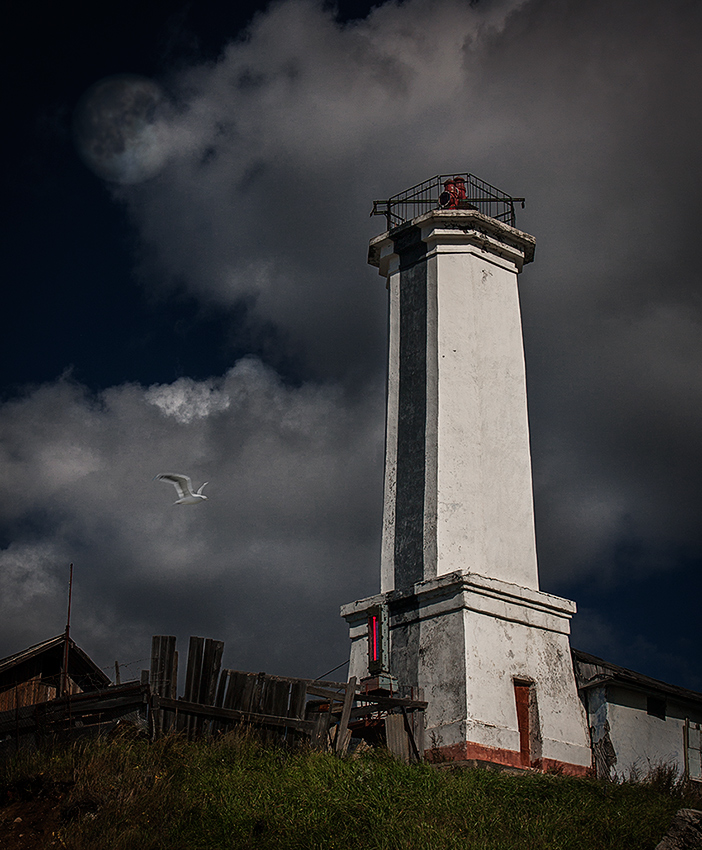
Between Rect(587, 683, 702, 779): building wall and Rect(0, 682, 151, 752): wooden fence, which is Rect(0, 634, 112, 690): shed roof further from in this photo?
Rect(587, 683, 702, 779): building wall

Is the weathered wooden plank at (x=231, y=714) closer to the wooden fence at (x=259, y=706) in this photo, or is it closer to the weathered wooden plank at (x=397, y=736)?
the wooden fence at (x=259, y=706)

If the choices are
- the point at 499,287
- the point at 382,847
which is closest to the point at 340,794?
the point at 382,847

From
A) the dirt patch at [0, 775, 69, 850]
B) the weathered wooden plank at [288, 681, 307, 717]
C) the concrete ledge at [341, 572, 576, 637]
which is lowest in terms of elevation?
the dirt patch at [0, 775, 69, 850]

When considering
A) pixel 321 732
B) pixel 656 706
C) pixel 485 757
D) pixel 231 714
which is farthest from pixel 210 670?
pixel 656 706

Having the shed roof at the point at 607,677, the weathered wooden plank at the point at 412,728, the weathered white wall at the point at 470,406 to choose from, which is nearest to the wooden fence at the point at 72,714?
the weathered wooden plank at the point at 412,728

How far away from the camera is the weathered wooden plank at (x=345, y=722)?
15.2 metres

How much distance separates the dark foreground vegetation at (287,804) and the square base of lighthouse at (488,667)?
1902 millimetres

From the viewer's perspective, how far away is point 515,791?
13078 millimetres

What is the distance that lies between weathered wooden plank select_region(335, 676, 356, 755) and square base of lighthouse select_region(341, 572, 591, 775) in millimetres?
1679

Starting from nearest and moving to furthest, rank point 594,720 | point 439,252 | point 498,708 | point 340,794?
Result: point 340,794 → point 498,708 → point 594,720 → point 439,252

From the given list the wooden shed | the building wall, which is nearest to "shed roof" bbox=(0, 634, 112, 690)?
the wooden shed

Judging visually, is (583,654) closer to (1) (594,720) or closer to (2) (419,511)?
(1) (594,720)

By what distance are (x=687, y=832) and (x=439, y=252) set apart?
44.1 feet

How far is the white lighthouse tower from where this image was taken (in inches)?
659
